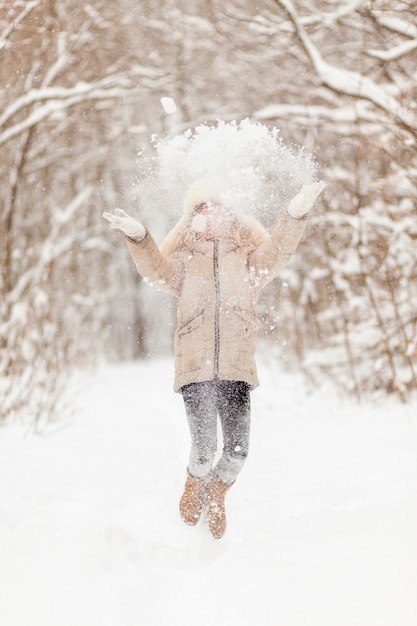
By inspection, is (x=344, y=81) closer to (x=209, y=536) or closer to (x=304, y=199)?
(x=304, y=199)

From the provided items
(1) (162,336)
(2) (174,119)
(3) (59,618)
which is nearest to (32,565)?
(3) (59,618)

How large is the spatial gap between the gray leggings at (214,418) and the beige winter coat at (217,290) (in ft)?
0.25

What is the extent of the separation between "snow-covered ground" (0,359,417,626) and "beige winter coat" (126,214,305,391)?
76 centimetres

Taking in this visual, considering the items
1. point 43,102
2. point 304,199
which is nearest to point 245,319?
point 304,199

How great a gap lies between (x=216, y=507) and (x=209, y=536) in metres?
0.14

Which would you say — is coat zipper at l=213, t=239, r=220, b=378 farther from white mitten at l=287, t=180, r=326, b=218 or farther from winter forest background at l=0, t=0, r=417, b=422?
winter forest background at l=0, t=0, r=417, b=422

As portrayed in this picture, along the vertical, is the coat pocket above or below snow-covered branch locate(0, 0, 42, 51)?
below

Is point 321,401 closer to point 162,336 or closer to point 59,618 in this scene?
point 59,618

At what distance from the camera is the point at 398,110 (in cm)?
509

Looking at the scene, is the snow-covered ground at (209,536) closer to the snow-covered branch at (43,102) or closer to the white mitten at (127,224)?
the white mitten at (127,224)

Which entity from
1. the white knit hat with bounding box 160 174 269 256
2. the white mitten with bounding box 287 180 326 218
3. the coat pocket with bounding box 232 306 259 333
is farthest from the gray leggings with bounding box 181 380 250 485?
the white mitten with bounding box 287 180 326 218

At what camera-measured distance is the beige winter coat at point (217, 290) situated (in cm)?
303

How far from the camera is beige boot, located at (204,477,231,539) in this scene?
3.12 m

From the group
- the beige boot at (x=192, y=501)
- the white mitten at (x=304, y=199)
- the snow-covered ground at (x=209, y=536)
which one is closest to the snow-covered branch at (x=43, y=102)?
the snow-covered ground at (x=209, y=536)
